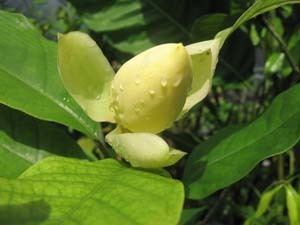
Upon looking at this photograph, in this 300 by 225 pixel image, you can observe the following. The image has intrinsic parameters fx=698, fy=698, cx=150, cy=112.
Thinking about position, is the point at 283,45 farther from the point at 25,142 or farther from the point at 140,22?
the point at 25,142

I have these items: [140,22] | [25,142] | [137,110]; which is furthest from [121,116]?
[140,22]

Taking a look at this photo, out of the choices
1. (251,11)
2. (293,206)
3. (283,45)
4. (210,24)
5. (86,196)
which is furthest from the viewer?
(283,45)

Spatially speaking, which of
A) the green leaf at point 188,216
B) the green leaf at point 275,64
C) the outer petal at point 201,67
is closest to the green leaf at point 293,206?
the green leaf at point 188,216

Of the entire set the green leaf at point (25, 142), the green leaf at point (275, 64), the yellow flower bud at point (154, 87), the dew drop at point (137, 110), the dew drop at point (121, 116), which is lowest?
the green leaf at point (275, 64)

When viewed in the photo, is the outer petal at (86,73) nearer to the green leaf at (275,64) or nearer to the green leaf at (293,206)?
the green leaf at (293,206)

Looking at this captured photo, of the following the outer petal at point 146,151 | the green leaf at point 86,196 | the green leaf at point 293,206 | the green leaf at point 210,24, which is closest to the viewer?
the green leaf at point 86,196

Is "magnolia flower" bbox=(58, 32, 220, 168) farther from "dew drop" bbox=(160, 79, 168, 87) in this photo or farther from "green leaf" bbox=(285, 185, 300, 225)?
"green leaf" bbox=(285, 185, 300, 225)
